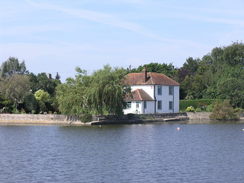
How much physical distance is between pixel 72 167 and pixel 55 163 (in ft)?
6.28

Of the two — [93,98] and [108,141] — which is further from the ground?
[93,98]

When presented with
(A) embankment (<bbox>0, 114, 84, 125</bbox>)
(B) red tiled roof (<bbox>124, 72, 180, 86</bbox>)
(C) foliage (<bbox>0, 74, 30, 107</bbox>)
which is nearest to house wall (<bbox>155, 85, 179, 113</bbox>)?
(B) red tiled roof (<bbox>124, 72, 180, 86</bbox>)

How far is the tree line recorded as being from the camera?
63531mm

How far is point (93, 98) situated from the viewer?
207ft

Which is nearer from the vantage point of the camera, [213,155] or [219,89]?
[213,155]

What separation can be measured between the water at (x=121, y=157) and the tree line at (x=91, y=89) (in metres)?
12.2

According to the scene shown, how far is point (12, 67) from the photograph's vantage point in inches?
3962

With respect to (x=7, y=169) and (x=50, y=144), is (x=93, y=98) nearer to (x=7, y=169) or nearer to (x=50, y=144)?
(x=50, y=144)

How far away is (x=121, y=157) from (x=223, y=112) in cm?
4391

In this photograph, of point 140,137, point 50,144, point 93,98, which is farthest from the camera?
point 93,98

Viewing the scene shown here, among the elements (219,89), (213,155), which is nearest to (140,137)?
(213,155)

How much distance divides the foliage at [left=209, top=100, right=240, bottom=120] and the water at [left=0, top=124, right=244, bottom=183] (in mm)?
23804

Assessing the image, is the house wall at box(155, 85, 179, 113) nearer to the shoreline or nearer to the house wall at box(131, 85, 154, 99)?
the house wall at box(131, 85, 154, 99)

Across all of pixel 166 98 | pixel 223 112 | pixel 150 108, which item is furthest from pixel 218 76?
pixel 150 108
